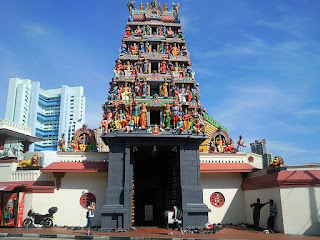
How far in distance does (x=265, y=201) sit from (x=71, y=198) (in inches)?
486

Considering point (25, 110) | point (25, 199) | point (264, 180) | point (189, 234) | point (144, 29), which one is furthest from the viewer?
point (25, 110)

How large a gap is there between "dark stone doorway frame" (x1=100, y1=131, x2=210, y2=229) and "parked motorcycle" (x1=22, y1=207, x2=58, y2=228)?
374 cm

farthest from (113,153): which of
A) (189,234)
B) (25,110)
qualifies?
(25,110)

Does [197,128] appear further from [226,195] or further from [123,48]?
[123,48]

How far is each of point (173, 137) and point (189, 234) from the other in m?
5.57

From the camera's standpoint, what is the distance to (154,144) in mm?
17234

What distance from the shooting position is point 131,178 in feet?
55.4

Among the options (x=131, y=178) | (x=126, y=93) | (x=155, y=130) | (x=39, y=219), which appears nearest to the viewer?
(x=131, y=178)

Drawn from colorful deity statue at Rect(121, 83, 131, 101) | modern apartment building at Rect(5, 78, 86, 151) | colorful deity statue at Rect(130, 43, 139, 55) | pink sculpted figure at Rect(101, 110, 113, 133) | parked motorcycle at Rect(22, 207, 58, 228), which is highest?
modern apartment building at Rect(5, 78, 86, 151)

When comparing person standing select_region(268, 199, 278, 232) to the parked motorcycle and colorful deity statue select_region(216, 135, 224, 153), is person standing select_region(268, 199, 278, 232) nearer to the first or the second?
colorful deity statue select_region(216, 135, 224, 153)

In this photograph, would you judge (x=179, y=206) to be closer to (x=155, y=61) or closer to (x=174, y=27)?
(x=155, y=61)

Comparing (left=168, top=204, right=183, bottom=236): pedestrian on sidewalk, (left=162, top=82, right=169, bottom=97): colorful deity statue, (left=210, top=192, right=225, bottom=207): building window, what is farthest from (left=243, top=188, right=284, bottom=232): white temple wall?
(left=162, top=82, right=169, bottom=97): colorful deity statue

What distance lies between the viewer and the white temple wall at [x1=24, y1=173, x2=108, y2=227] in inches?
716

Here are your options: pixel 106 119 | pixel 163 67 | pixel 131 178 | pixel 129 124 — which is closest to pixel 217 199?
pixel 131 178
